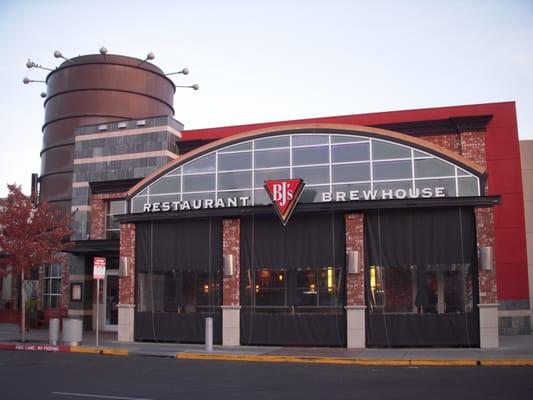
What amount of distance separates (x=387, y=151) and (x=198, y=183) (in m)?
7.17

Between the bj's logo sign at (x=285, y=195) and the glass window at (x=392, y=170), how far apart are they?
2639 mm

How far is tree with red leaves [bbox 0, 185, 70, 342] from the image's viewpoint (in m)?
24.0

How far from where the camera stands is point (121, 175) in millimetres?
30875

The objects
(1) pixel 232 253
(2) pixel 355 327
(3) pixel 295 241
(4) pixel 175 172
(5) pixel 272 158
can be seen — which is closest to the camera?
(2) pixel 355 327

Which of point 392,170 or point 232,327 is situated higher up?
point 392,170

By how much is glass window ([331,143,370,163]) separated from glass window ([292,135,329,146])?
1.49 ft

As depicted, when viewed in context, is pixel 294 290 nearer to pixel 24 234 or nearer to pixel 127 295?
pixel 127 295

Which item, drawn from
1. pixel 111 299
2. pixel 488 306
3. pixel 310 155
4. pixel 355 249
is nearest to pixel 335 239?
pixel 355 249

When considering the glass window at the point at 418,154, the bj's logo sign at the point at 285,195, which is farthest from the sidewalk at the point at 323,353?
the glass window at the point at 418,154

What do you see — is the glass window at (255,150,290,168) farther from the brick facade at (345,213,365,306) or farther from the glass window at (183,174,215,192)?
the brick facade at (345,213,365,306)

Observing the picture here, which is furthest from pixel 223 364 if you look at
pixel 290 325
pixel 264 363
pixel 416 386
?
pixel 416 386

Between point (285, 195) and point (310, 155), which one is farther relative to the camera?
point (310, 155)

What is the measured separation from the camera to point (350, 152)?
22.0 metres

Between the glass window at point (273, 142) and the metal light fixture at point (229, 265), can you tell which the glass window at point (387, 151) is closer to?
the glass window at point (273, 142)
